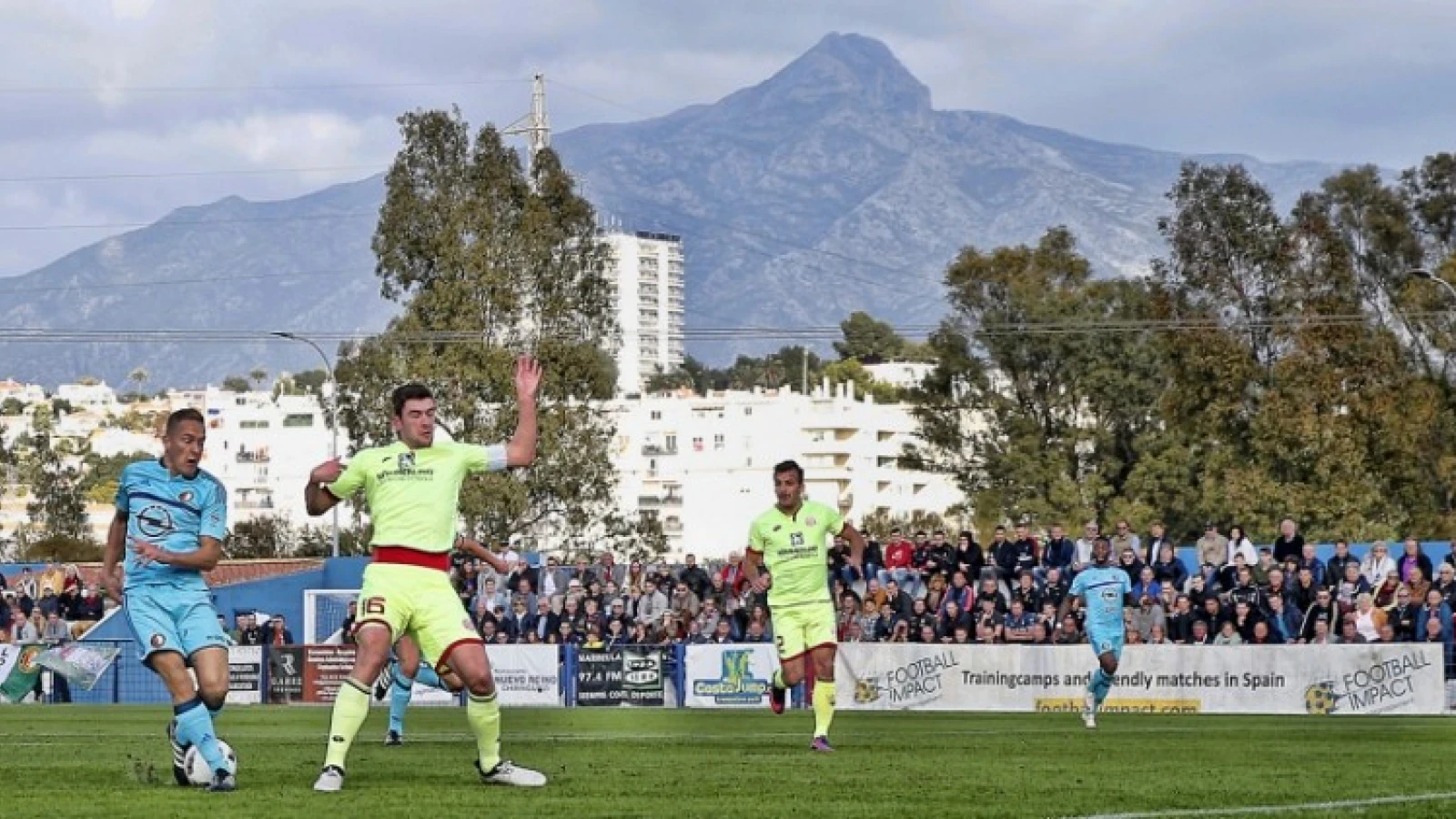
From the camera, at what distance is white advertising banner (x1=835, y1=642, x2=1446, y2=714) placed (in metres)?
33.0

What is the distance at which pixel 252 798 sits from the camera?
13.9 m

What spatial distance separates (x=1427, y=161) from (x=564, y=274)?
2880 centimetres

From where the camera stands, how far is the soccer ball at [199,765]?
1468 centimetres

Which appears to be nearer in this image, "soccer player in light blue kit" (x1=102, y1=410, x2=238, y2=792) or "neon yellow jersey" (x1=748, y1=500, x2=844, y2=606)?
"soccer player in light blue kit" (x1=102, y1=410, x2=238, y2=792)

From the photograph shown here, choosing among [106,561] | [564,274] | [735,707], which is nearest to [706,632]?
[735,707]

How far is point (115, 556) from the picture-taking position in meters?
15.3

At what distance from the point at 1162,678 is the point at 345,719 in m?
21.9

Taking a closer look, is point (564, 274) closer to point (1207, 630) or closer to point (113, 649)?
point (113, 649)

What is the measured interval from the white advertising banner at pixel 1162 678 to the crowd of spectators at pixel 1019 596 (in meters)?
0.49

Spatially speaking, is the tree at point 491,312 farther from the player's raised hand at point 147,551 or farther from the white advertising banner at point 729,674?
Answer: the player's raised hand at point 147,551

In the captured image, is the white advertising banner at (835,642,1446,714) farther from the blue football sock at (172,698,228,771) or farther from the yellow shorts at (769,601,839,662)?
the blue football sock at (172,698,228,771)

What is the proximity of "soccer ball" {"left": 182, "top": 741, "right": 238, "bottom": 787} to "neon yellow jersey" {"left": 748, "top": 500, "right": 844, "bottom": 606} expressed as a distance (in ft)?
24.8

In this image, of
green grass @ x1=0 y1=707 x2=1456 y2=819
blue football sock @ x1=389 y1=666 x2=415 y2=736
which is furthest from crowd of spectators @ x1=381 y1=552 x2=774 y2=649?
blue football sock @ x1=389 y1=666 x2=415 y2=736

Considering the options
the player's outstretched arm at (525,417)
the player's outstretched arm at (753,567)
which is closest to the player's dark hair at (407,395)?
the player's outstretched arm at (525,417)
